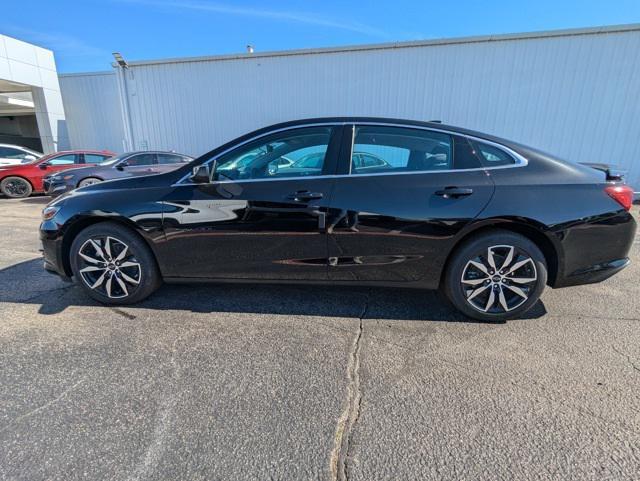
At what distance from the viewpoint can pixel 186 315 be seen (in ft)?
9.77

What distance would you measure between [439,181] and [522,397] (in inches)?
61.7

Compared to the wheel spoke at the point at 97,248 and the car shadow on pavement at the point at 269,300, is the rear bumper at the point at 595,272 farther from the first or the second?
the wheel spoke at the point at 97,248

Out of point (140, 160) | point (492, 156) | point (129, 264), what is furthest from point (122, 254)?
point (140, 160)

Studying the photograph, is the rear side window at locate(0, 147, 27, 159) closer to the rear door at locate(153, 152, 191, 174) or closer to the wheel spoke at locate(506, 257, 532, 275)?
the rear door at locate(153, 152, 191, 174)

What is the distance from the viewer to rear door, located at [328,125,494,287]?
2.66 meters

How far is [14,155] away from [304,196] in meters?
13.5

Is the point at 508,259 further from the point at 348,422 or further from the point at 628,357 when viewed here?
the point at 348,422

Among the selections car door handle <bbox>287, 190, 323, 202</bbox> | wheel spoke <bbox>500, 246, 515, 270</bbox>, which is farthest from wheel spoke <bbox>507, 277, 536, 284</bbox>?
car door handle <bbox>287, 190, 323, 202</bbox>

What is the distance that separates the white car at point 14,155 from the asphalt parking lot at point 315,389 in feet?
35.5

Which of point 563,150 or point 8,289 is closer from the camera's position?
point 8,289

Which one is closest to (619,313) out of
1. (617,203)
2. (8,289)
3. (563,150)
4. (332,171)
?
(617,203)

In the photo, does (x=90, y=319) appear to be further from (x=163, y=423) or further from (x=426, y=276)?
(x=426, y=276)

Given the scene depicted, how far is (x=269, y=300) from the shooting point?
3238 mm

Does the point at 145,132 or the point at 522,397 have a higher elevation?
the point at 145,132
